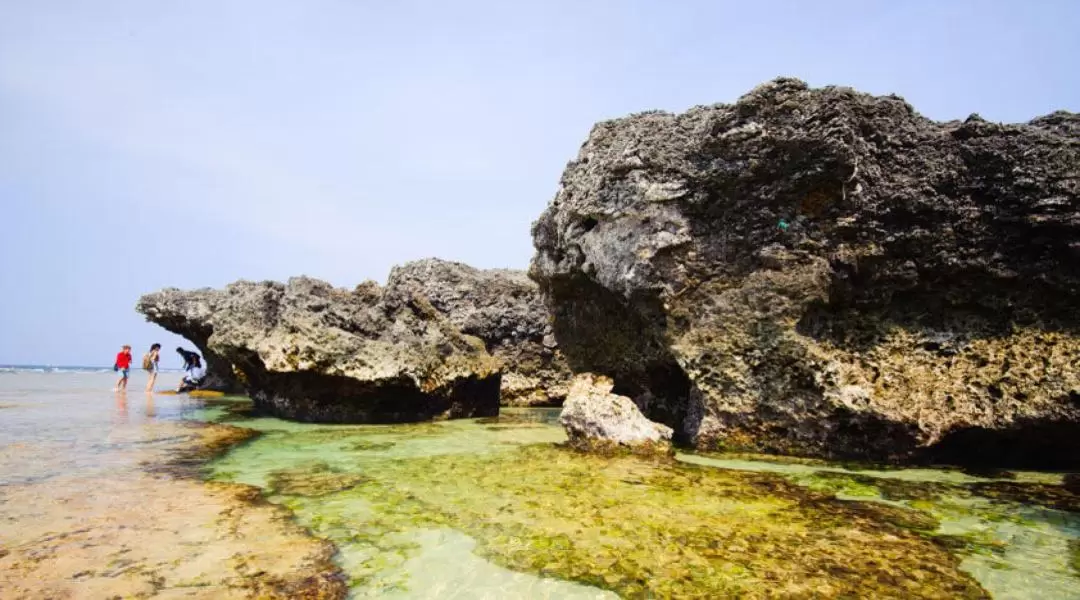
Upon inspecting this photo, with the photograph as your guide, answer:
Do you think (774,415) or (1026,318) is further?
(774,415)

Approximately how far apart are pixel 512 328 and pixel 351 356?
5.67m

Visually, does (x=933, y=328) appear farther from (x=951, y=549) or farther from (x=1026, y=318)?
(x=951, y=549)

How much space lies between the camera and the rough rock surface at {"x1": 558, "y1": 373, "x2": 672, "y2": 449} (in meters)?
7.34

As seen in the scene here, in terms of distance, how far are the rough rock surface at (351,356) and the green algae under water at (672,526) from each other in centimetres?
359

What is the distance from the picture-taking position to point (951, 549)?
373 cm

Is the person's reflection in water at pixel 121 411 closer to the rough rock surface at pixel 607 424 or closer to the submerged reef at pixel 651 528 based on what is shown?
the submerged reef at pixel 651 528

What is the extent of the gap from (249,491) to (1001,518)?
6321 mm

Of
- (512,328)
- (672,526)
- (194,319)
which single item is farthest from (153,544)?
(194,319)

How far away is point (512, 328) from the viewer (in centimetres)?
1545

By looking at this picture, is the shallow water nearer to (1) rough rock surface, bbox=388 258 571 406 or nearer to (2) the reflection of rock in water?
(2) the reflection of rock in water

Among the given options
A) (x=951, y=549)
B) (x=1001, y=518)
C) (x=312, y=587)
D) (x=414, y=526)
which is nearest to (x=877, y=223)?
(x=1001, y=518)

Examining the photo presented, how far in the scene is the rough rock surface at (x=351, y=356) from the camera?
1054 cm

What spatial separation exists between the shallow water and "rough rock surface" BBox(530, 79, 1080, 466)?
67cm

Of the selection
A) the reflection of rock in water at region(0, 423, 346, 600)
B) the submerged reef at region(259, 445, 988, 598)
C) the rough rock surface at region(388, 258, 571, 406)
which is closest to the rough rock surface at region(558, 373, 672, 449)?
the submerged reef at region(259, 445, 988, 598)
